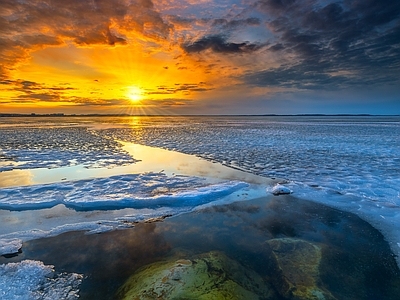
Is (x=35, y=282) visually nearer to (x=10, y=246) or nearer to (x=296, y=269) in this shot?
(x=10, y=246)

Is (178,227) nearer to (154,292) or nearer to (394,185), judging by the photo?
(154,292)

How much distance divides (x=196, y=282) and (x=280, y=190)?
4571mm

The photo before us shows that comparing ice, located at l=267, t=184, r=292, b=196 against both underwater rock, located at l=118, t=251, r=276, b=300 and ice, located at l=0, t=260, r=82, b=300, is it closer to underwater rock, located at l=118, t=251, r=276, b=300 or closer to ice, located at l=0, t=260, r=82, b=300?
underwater rock, located at l=118, t=251, r=276, b=300

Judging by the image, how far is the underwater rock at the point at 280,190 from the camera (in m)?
7.13

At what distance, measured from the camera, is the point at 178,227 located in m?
5.11

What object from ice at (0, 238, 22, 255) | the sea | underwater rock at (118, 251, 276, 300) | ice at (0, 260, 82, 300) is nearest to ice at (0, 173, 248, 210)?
the sea

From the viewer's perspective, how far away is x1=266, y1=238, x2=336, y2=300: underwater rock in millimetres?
3258

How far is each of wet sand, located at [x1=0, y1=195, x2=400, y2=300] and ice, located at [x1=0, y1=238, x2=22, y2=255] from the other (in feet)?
0.48

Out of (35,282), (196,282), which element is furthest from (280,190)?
(35,282)

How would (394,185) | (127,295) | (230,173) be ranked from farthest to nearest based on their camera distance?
1. (230,173)
2. (394,185)
3. (127,295)

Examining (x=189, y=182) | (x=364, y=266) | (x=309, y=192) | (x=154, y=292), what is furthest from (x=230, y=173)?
(x=154, y=292)

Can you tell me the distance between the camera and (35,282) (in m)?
3.41

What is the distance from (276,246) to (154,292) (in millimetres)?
2256

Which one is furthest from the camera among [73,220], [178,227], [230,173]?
[230,173]
